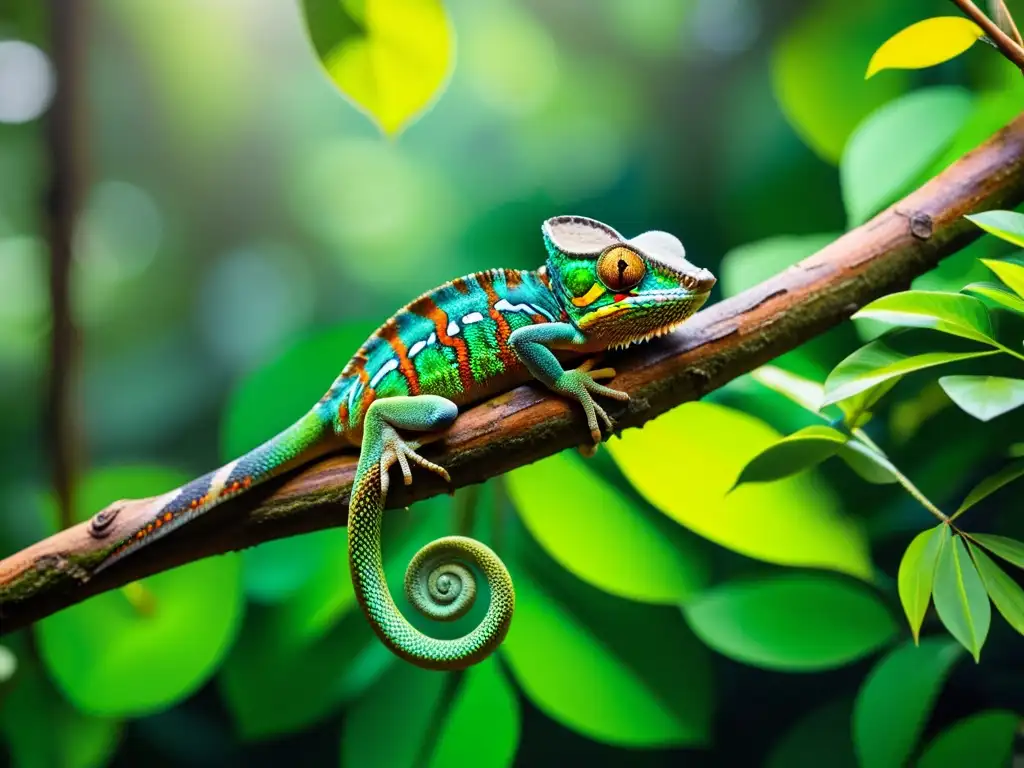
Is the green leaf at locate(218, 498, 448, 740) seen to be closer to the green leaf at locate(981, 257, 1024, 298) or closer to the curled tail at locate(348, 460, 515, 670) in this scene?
the curled tail at locate(348, 460, 515, 670)

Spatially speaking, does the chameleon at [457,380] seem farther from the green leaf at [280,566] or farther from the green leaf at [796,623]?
the green leaf at [796,623]

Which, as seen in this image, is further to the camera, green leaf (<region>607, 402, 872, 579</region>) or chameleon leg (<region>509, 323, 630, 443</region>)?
green leaf (<region>607, 402, 872, 579</region>)

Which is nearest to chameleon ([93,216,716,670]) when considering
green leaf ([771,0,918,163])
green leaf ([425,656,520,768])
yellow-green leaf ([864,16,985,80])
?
yellow-green leaf ([864,16,985,80])

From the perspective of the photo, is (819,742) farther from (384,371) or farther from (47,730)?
(47,730)

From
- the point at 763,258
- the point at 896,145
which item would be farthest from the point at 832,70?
the point at 763,258

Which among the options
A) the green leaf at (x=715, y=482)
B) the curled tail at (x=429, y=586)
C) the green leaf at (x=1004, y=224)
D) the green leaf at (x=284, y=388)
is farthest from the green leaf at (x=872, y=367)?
the green leaf at (x=284, y=388)

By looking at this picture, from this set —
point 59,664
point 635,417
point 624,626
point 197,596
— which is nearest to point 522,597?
point 624,626
